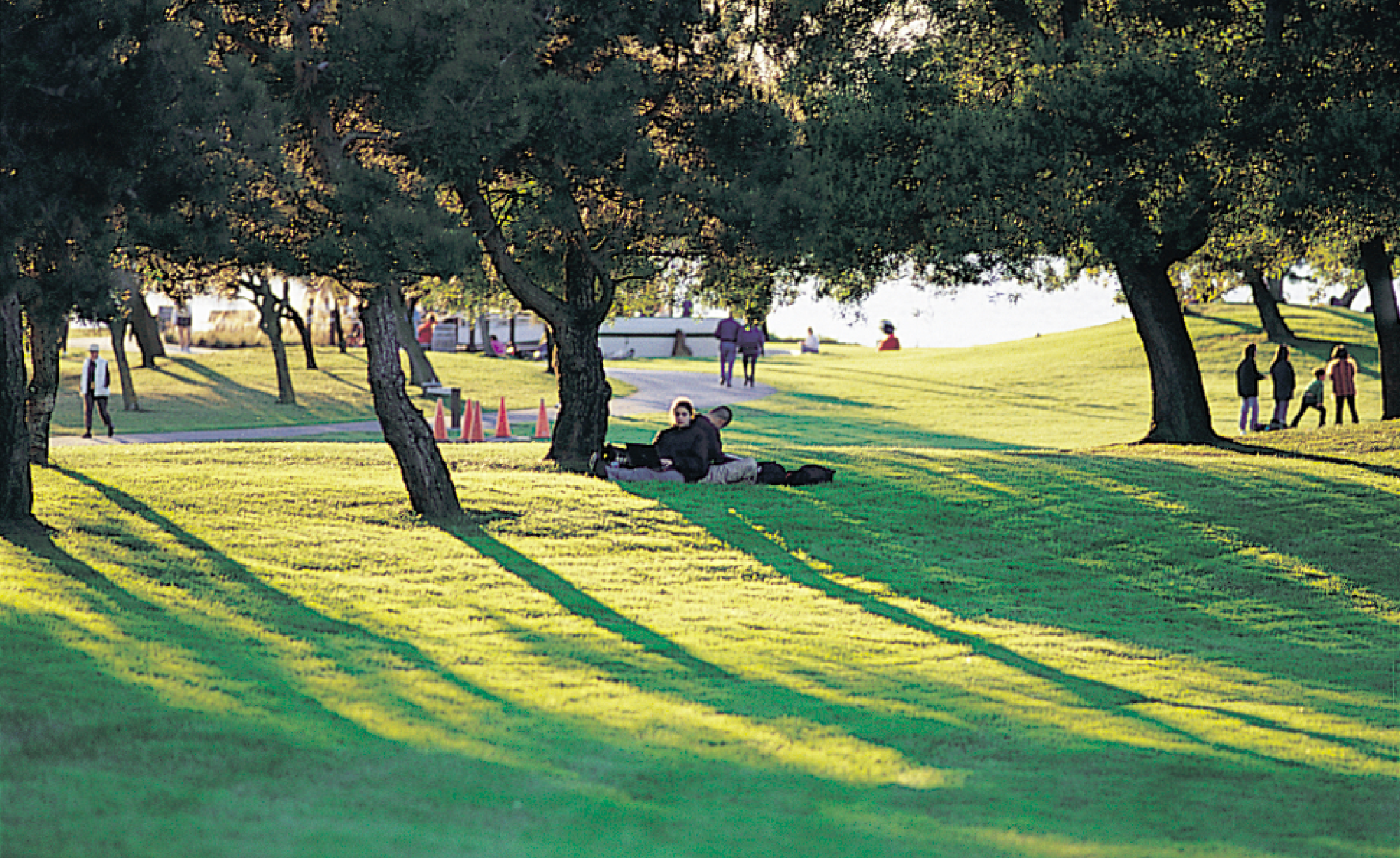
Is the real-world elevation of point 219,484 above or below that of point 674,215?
below

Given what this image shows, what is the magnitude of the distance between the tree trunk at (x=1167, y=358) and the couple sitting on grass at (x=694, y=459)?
755 centimetres

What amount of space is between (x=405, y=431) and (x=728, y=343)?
874 inches

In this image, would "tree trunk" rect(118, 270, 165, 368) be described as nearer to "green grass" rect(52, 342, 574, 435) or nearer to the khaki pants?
"green grass" rect(52, 342, 574, 435)

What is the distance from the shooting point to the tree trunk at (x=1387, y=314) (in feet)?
70.5

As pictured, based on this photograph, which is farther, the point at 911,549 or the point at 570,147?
the point at 570,147

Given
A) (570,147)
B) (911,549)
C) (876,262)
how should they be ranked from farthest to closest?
1. (876,262)
2. (570,147)
3. (911,549)

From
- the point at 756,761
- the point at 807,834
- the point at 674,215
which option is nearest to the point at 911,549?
the point at 674,215

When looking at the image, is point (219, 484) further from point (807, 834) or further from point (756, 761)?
point (807, 834)

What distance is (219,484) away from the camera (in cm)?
1419

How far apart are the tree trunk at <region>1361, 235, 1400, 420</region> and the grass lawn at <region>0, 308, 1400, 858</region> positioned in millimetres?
4504

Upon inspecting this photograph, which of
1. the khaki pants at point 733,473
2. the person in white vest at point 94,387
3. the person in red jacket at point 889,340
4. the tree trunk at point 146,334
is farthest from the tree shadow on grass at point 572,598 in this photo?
the person in red jacket at point 889,340

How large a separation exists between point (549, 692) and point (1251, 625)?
666 centimetres

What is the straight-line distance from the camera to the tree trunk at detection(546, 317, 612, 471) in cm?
1725

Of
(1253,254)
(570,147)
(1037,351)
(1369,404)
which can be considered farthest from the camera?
(1037,351)
